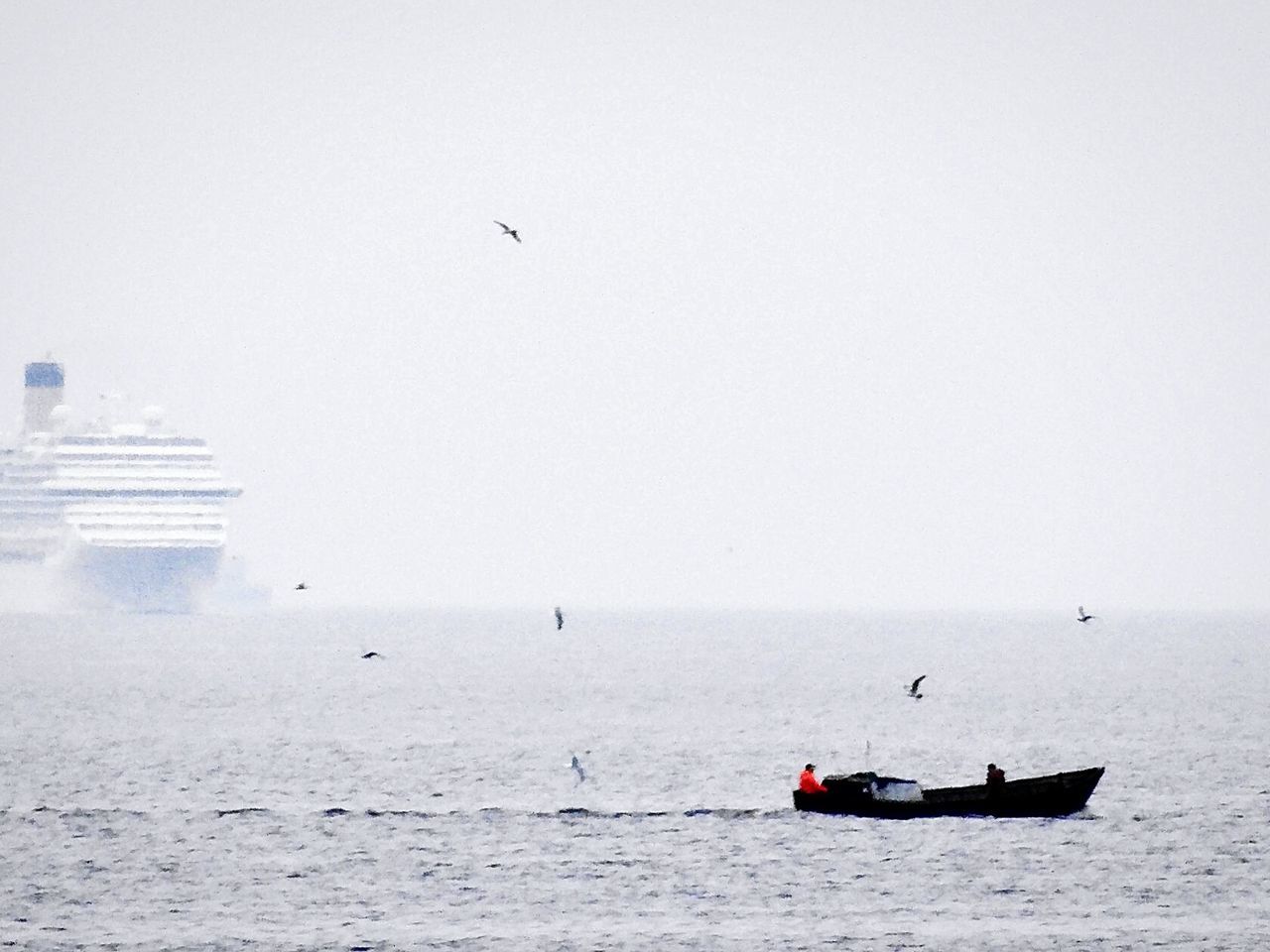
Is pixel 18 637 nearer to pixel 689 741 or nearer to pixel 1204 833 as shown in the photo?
pixel 689 741

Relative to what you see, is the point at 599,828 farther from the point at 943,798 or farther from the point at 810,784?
the point at 943,798

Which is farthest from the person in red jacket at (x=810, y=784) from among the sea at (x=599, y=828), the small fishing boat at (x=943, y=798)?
the sea at (x=599, y=828)

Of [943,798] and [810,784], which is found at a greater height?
[810,784]

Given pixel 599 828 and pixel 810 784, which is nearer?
pixel 599 828

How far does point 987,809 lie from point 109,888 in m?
22.9

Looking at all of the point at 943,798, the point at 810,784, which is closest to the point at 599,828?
the point at 810,784

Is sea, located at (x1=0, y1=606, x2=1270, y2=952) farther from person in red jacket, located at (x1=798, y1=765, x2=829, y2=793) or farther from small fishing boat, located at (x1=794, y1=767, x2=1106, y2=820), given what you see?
person in red jacket, located at (x1=798, y1=765, x2=829, y2=793)

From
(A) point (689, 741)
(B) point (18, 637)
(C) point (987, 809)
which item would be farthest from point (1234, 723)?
(B) point (18, 637)

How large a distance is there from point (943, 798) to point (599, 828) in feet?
29.3

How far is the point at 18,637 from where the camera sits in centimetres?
19612

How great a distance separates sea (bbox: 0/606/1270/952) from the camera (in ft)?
153

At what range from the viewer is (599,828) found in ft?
196

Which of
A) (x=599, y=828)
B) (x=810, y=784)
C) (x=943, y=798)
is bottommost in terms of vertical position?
(x=599, y=828)

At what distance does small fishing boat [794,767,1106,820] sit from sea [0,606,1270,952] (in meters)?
0.45
